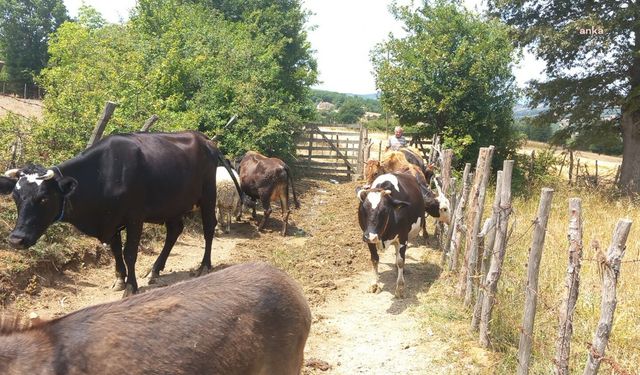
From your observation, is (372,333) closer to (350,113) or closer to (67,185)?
(67,185)

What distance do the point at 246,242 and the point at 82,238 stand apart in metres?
3.16

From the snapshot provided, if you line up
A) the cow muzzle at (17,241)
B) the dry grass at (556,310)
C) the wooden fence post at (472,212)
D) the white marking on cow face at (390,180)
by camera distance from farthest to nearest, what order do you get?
the white marking on cow face at (390,180) < the wooden fence post at (472,212) < the cow muzzle at (17,241) < the dry grass at (556,310)

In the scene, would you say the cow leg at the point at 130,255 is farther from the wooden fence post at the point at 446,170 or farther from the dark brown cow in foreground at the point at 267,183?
the wooden fence post at the point at 446,170

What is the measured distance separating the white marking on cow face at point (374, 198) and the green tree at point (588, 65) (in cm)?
1255

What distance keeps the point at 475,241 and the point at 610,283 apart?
9.20 ft

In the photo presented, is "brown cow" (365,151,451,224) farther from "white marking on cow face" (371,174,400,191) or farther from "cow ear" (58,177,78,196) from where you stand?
"cow ear" (58,177,78,196)

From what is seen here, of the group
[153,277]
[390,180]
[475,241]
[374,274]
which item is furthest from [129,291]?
[475,241]

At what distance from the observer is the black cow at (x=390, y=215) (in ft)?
23.5

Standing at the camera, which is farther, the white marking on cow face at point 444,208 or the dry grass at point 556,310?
the white marking on cow face at point 444,208

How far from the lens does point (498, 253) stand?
5.19 metres

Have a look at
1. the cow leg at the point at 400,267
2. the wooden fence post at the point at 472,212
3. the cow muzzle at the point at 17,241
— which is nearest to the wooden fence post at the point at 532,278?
the wooden fence post at the point at 472,212

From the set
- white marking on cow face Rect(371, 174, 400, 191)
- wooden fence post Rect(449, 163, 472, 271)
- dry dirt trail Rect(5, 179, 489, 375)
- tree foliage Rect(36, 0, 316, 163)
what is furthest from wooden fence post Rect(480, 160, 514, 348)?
tree foliage Rect(36, 0, 316, 163)

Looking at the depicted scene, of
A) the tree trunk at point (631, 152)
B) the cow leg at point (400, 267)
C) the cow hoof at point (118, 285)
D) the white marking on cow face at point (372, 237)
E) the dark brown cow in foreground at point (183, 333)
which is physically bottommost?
the cow hoof at point (118, 285)

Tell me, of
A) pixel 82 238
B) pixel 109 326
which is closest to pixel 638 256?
pixel 109 326
